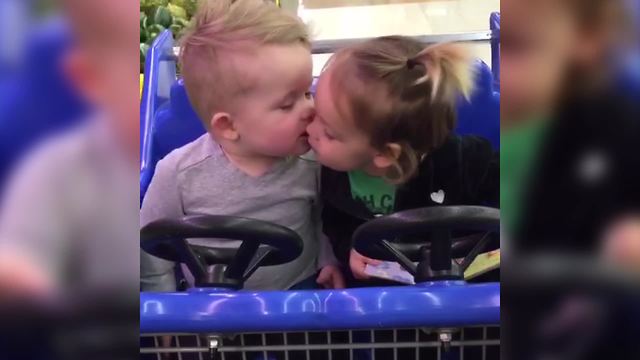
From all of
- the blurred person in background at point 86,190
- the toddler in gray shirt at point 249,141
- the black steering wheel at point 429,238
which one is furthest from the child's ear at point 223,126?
the blurred person in background at point 86,190

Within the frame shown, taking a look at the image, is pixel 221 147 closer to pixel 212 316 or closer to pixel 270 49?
pixel 270 49

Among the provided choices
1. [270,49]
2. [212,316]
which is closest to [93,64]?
[212,316]

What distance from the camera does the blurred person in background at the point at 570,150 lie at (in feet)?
1.00

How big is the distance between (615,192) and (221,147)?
2.34 ft

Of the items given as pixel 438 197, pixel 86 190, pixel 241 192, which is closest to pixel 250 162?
pixel 241 192

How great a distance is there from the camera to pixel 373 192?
0.95 meters

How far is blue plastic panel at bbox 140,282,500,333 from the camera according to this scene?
2.36 ft

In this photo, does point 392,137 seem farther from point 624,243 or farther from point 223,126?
point 624,243

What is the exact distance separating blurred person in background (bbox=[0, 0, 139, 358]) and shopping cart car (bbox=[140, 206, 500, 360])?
392mm

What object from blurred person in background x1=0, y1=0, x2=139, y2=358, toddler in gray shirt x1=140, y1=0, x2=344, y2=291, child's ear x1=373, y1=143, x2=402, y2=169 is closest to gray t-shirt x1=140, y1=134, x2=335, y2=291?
toddler in gray shirt x1=140, y1=0, x2=344, y2=291

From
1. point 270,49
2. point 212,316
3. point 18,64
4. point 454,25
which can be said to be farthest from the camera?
point 454,25

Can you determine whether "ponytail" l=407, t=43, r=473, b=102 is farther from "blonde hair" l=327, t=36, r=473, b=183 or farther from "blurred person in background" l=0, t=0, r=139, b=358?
"blurred person in background" l=0, t=0, r=139, b=358

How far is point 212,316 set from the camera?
0.73m

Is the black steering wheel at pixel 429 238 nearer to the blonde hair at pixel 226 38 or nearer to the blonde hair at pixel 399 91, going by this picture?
the blonde hair at pixel 399 91
